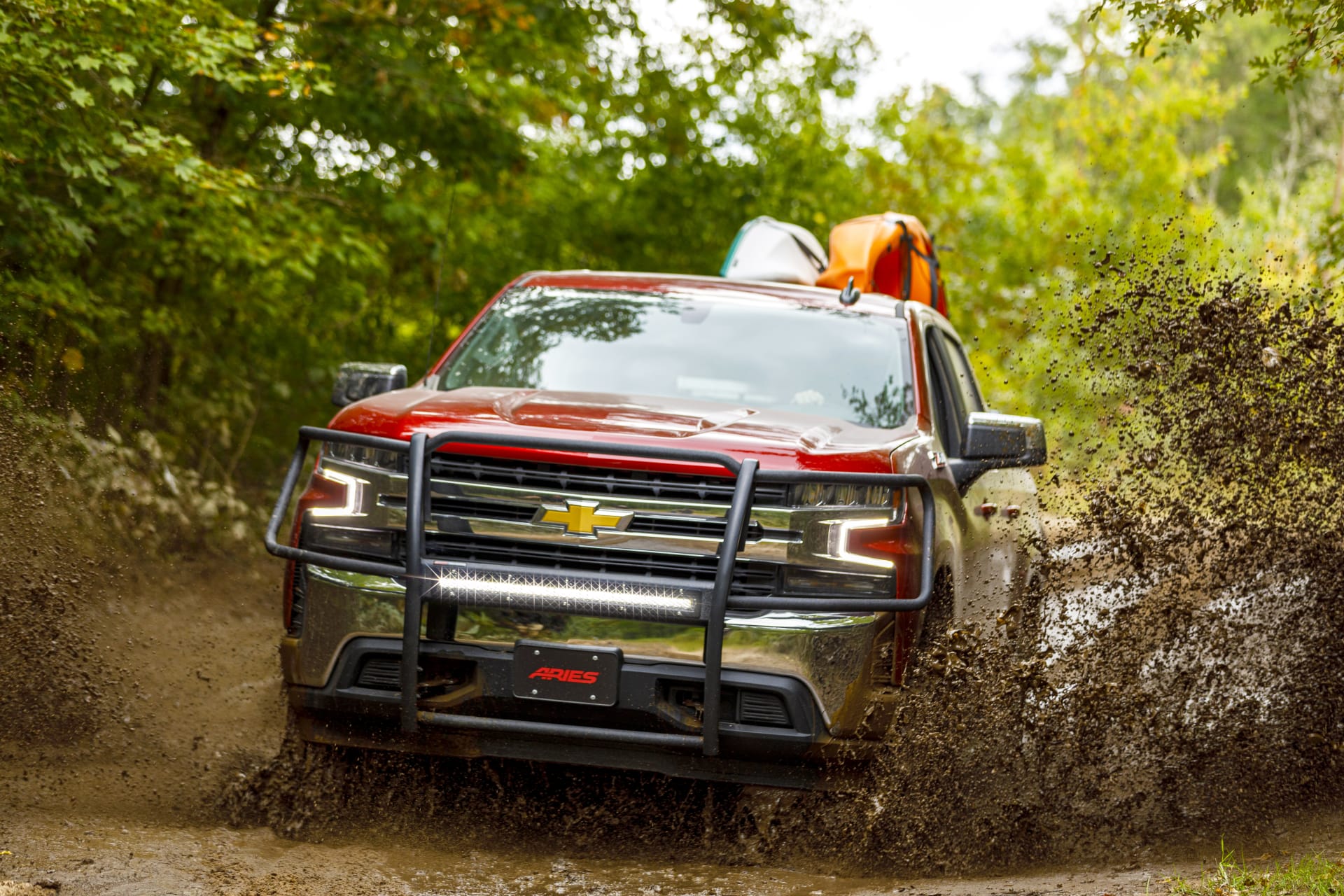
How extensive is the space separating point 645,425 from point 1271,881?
2213 mm

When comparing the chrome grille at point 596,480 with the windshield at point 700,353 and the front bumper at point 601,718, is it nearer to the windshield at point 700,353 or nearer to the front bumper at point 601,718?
the front bumper at point 601,718

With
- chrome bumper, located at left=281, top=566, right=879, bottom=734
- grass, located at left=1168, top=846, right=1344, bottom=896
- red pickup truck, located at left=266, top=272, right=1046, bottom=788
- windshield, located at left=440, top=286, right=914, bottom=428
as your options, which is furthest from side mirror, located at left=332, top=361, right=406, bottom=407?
grass, located at left=1168, top=846, right=1344, bottom=896

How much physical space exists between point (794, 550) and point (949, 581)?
2.90 feet

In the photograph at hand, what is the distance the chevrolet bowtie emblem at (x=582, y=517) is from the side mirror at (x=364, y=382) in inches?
57.6

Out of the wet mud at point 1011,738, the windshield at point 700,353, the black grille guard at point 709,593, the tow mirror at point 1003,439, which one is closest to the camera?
the black grille guard at point 709,593

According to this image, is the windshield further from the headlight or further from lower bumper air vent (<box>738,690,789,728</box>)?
lower bumper air vent (<box>738,690,789,728</box>)

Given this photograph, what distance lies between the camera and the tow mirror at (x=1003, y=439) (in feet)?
15.6

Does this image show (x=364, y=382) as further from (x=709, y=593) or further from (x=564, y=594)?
(x=709, y=593)

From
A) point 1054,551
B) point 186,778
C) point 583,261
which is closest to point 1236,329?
point 1054,551

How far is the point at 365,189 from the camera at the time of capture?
10914mm

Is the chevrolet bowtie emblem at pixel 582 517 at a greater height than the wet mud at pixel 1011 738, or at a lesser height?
greater

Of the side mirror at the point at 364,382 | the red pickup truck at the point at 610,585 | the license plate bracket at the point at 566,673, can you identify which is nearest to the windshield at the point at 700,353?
the side mirror at the point at 364,382

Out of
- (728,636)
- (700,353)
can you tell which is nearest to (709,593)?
(728,636)

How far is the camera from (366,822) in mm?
4426
